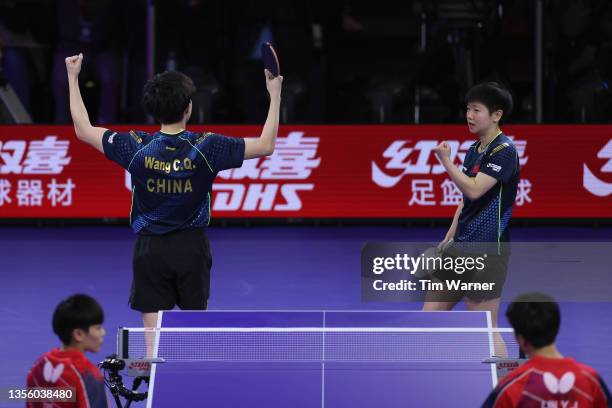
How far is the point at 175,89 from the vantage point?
16.8 feet

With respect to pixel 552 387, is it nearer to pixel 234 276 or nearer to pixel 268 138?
pixel 268 138

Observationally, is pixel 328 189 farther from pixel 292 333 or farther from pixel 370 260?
pixel 292 333

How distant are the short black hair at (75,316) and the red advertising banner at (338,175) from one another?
324 inches

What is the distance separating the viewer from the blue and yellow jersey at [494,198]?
577 centimetres

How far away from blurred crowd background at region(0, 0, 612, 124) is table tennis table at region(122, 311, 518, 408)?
8745mm

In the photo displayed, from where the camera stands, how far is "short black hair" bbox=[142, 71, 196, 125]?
5133mm

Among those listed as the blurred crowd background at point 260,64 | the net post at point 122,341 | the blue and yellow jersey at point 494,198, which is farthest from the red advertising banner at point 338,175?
the net post at point 122,341

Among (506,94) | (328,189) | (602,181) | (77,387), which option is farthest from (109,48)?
(77,387)

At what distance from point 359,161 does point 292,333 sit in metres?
7.56

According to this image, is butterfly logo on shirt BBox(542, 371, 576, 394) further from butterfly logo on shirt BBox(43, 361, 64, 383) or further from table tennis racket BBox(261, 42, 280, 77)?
table tennis racket BBox(261, 42, 280, 77)

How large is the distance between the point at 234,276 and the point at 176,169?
5.10 m

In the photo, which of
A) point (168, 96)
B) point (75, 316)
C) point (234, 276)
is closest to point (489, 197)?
point (168, 96)

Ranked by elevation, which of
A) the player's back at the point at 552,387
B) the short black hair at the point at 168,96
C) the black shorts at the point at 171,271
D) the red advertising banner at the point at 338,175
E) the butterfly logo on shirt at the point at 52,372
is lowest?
the player's back at the point at 552,387

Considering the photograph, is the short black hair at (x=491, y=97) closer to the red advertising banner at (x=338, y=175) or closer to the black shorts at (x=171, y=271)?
the black shorts at (x=171, y=271)
